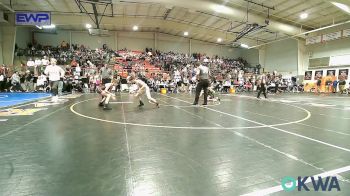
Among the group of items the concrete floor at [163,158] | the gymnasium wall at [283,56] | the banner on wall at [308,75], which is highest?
the gymnasium wall at [283,56]

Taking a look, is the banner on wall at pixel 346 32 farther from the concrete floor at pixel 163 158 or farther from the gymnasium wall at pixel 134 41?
the concrete floor at pixel 163 158

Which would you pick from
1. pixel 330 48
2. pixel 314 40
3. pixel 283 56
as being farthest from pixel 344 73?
pixel 283 56

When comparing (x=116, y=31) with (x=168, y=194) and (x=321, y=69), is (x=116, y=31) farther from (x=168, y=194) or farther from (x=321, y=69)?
(x=168, y=194)

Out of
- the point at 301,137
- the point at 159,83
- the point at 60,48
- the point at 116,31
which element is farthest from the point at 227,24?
the point at 301,137

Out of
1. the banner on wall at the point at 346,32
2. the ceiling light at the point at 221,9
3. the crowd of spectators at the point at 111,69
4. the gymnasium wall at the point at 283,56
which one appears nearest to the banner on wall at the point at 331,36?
the banner on wall at the point at 346,32

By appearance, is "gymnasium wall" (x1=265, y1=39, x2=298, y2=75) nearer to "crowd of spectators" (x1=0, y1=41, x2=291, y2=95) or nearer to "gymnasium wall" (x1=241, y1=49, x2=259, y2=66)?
"gymnasium wall" (x1=241, y1=49, x2=259, y2=66)

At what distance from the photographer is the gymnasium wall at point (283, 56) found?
29.0m

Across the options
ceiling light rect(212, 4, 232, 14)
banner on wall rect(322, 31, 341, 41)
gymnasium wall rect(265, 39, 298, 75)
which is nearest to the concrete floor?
ceiling light rect(212, 4, 232, 14)

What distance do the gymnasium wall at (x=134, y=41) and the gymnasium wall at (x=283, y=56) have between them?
639 cm

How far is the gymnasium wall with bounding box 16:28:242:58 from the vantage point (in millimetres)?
28328

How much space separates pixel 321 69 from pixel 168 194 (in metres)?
29.6

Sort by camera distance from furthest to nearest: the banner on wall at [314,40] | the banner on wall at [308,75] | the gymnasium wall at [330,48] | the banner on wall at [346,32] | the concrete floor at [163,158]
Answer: the banner on wall at [308,75]
the banner on wall at [314,40]
the gymnasium wall at [330,48]
the banner on wall at [346,32]
the concrete floor at [163,158]

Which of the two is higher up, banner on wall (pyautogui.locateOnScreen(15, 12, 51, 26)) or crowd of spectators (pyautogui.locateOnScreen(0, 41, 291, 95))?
banner on wall (pyautogui.locateOnScreen(15, 12, 51, 26))

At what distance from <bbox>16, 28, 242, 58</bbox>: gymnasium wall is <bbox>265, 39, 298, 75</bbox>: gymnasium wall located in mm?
6387
